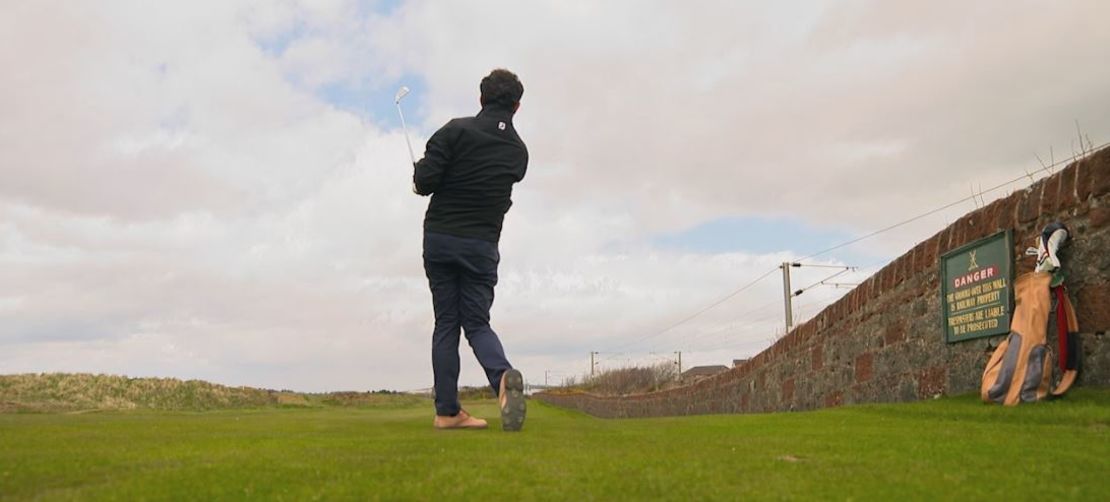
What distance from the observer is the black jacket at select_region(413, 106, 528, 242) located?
579 centimetres

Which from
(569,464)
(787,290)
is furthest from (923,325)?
(787,290)

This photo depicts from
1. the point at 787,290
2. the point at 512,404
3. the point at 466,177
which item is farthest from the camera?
the point at 787,290

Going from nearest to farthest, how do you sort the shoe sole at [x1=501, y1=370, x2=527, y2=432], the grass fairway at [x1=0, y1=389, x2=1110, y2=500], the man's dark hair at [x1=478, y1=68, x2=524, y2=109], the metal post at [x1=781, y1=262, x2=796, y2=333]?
the grass fairway at [x1=0, y1=389, x2=1110, y2=500]
the shoe sole at [x1=501, y1=370, x2=527, y2=432]
the man's dark hair at [x1=478, y1=68, x2=524, y2=109]
the metal post at [x1=781, y1=262, x2=796, y2=333]

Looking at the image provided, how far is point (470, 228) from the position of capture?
5867 millimetres

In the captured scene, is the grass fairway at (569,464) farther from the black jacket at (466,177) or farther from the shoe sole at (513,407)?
the black jacket at (466,177)

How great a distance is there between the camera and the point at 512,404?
530 cm

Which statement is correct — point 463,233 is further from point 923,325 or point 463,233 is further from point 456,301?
point 923,325

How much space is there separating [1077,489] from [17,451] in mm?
4067

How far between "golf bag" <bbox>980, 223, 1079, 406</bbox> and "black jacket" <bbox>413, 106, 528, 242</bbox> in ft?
12.1

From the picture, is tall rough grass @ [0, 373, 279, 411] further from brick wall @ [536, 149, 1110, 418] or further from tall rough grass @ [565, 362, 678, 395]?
tall rough grass @ [565, 362, 678, 395]

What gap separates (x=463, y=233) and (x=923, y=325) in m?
5.03

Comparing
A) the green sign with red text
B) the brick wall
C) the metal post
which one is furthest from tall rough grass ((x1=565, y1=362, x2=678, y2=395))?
the green sign with red text

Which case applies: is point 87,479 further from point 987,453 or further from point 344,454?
point 987,453

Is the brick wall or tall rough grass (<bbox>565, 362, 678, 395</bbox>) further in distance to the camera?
tall rough grass (<bbox>565, 362, 678, 395</bbox>)
